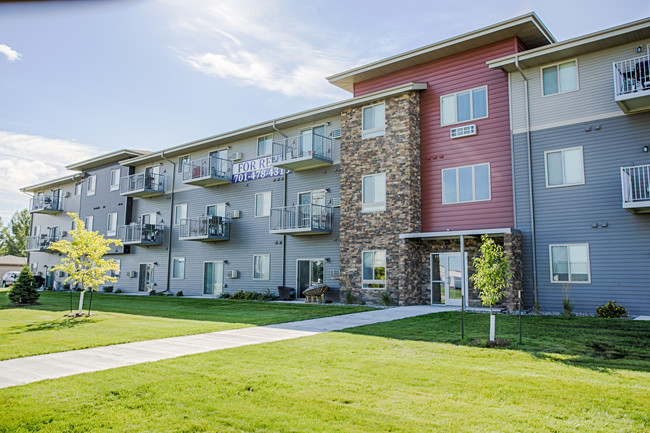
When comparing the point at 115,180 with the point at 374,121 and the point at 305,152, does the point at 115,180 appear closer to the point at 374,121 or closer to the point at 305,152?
the point at 305,152

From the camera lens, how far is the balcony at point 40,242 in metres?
39.2

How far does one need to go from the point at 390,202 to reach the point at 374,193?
3.35ft

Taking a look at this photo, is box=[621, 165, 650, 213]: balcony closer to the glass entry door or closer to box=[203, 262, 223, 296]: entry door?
the glass entry door

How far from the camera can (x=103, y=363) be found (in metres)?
7.55

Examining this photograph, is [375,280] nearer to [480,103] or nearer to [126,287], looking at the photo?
[480,103]

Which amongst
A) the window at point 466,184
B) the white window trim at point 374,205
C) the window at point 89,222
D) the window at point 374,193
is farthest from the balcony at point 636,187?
the window at point 89,222

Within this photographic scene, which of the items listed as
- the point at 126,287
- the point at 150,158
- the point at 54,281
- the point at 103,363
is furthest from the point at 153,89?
the point at 54,281

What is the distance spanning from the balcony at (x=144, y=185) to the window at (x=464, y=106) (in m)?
19.1

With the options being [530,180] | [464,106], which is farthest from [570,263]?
[464,106]

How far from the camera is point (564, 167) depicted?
15.8m

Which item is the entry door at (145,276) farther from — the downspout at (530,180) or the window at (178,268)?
the downspout at (530,180)

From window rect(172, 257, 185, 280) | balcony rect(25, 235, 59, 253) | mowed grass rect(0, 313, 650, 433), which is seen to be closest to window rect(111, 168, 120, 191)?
balcony rect(25, 235, 59, 253)

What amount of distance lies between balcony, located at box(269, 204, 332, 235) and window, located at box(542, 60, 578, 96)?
1010 centimetres

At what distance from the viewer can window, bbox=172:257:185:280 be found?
1134 inches
